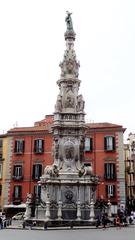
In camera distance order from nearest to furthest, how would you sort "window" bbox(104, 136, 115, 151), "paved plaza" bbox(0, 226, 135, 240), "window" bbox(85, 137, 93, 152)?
1. "paved plaza" bbox(0, 226, 135, 240)
2. "window" bbox(104, 136, 115, 151)
3. "window" bbox(85, 137, 93, 152)

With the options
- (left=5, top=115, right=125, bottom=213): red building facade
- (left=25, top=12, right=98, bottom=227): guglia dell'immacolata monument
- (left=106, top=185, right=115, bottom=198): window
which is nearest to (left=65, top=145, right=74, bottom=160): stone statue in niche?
(left=25, top=12, right=98, bottom=227): guglia dell'immacolata monument

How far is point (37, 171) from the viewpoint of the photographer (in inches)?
1928

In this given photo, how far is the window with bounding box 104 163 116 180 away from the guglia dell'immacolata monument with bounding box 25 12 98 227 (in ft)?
55.8

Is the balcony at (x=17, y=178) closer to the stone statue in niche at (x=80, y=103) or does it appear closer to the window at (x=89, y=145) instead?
the window at (x=89, y=145)

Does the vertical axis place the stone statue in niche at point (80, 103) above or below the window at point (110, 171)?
above

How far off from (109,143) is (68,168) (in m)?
19.5

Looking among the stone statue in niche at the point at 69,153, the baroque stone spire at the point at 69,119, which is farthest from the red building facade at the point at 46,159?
the stone statue in niche at the point at 69,153

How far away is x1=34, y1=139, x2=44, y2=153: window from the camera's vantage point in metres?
50.0

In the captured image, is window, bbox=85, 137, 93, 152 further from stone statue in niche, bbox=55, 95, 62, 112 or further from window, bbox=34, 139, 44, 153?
stone statue in niche, bbox=55, 95, 62, 112

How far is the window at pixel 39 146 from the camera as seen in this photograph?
50031 millimetres

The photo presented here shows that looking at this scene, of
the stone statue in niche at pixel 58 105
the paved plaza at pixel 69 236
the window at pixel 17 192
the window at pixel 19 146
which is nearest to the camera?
the paved plaza at pixel 69 236

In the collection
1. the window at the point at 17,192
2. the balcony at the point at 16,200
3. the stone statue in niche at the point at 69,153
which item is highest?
the stone statue in niche at the point at 69,153

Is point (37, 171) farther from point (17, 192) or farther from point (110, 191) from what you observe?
point (110, 191)

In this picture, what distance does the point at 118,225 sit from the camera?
27125 mm
